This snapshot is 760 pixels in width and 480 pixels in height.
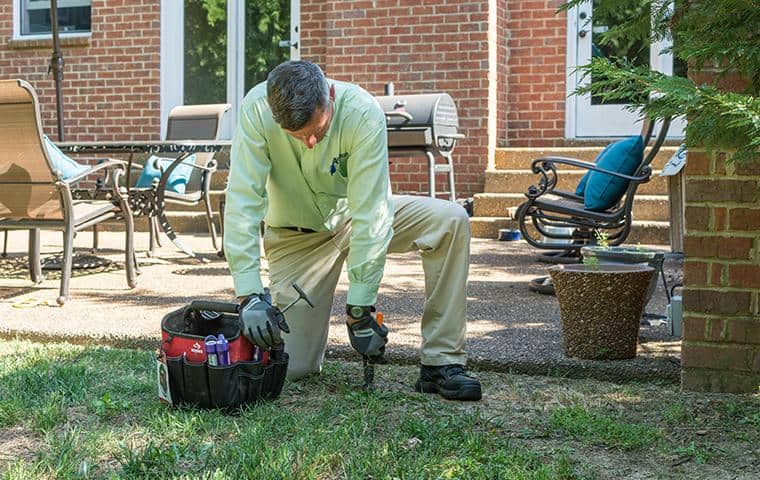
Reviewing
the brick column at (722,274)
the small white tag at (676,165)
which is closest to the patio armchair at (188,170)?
the small white tag at (676,165)

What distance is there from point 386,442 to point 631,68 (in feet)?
4.09

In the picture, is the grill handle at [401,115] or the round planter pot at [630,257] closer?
the round planter pot at [630,257]

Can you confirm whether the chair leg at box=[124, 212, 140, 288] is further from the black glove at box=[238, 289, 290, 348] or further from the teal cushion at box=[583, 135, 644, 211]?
the black glove at box=[238, 289, 290, 348]

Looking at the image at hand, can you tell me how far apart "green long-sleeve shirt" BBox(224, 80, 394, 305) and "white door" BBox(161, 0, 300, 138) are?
767cm

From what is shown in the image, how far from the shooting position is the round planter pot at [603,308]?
12.8ft

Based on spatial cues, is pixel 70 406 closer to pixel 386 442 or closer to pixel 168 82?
pixel 386 442

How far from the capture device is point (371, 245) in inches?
131

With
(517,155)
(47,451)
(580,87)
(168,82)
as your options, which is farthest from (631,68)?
(168,82)

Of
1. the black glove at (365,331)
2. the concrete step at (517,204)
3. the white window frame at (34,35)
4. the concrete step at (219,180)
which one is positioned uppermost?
the white window frame at (34,35)

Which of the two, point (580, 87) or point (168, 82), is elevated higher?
point (168, 82)

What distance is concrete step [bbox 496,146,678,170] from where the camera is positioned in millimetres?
8890

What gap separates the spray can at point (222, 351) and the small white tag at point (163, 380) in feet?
0.60

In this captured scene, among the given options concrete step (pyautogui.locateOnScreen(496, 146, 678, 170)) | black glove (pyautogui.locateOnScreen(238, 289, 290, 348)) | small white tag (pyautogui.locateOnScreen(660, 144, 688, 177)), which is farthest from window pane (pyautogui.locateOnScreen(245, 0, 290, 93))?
black glove (pyautogui.locateOnScreen(238, 289, 290, 348))

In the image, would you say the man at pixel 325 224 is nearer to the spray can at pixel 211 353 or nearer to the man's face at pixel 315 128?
the man's face at pixel 315 128
